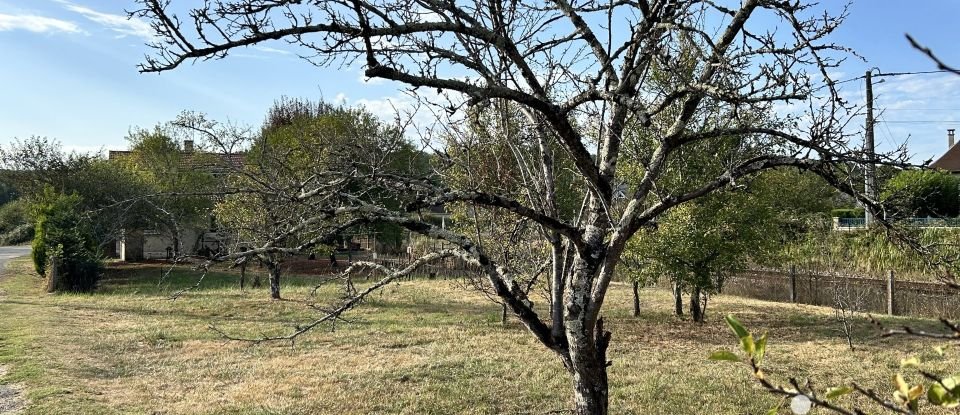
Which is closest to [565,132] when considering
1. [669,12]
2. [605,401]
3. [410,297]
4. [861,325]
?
[669,12]

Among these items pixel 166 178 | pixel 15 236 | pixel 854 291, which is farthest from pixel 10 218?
pixel 854 291

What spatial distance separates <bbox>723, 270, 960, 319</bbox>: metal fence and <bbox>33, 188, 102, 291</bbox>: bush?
17.0 meters

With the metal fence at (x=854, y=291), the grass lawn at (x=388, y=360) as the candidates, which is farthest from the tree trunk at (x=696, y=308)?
the metal fence at (x=854, y=291)

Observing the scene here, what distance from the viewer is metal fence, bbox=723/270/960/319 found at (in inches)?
516

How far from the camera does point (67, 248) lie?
57.6 feet

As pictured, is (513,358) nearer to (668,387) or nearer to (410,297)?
(668,387)

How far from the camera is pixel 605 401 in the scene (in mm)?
4027

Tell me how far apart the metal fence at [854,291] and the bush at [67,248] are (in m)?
17.0

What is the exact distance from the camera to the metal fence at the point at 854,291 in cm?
1309

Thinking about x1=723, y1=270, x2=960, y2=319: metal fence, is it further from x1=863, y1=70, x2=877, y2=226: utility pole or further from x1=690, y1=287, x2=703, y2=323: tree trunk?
x1=863, y1=70, x2=877, y2=226: utility pole

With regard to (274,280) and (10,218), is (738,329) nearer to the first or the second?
(274,280)

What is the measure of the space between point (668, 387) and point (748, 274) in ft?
36.5

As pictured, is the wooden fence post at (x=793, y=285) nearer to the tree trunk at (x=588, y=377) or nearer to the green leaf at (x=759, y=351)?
the tree trunk at (x=588, y=377)

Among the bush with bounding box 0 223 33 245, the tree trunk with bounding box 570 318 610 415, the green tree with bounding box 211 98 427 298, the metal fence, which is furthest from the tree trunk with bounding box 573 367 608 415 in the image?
the bush with bounding box 0 223 33 245
